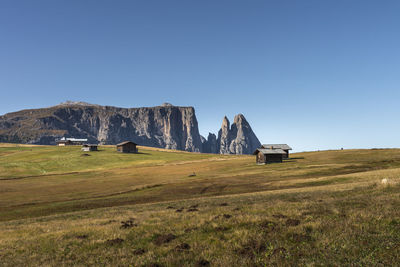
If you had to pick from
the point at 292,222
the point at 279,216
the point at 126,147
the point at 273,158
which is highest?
the point at 126,147

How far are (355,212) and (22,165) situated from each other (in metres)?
102

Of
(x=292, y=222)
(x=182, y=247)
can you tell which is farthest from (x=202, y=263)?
(x=292, y=222)

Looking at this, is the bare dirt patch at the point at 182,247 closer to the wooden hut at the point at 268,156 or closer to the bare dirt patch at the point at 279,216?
the bare dirt patch at the point at 279,216

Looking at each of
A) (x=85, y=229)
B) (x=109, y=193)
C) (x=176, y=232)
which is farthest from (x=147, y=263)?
(x=109, y=193)

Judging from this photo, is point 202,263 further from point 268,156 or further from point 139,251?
point 268,156

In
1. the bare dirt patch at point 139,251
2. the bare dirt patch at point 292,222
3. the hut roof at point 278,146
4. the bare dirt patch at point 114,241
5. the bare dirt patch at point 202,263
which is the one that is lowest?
the bare dirt patch at point 114,241

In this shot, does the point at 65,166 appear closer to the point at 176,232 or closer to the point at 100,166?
the point at 100,166

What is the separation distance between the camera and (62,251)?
35.0ft

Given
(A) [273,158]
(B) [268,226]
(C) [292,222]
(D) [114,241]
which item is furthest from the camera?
(A) [273,158]

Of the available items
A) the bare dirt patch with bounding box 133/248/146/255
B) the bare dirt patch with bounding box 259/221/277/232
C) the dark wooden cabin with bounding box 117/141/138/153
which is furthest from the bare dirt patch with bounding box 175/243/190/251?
the dark wooden cabin with bounding box 117/141/138/153

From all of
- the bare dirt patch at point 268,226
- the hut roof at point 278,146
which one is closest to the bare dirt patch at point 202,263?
the bare dirt patch at point 268,226

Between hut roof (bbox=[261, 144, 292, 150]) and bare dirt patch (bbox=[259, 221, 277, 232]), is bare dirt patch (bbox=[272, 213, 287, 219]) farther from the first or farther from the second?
hut roof (bbox=[261, 144, 292, 150])

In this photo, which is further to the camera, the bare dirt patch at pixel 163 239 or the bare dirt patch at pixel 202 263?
the bare dirt patch at pixel 163 239

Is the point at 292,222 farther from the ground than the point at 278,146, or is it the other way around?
the point at 278,146
